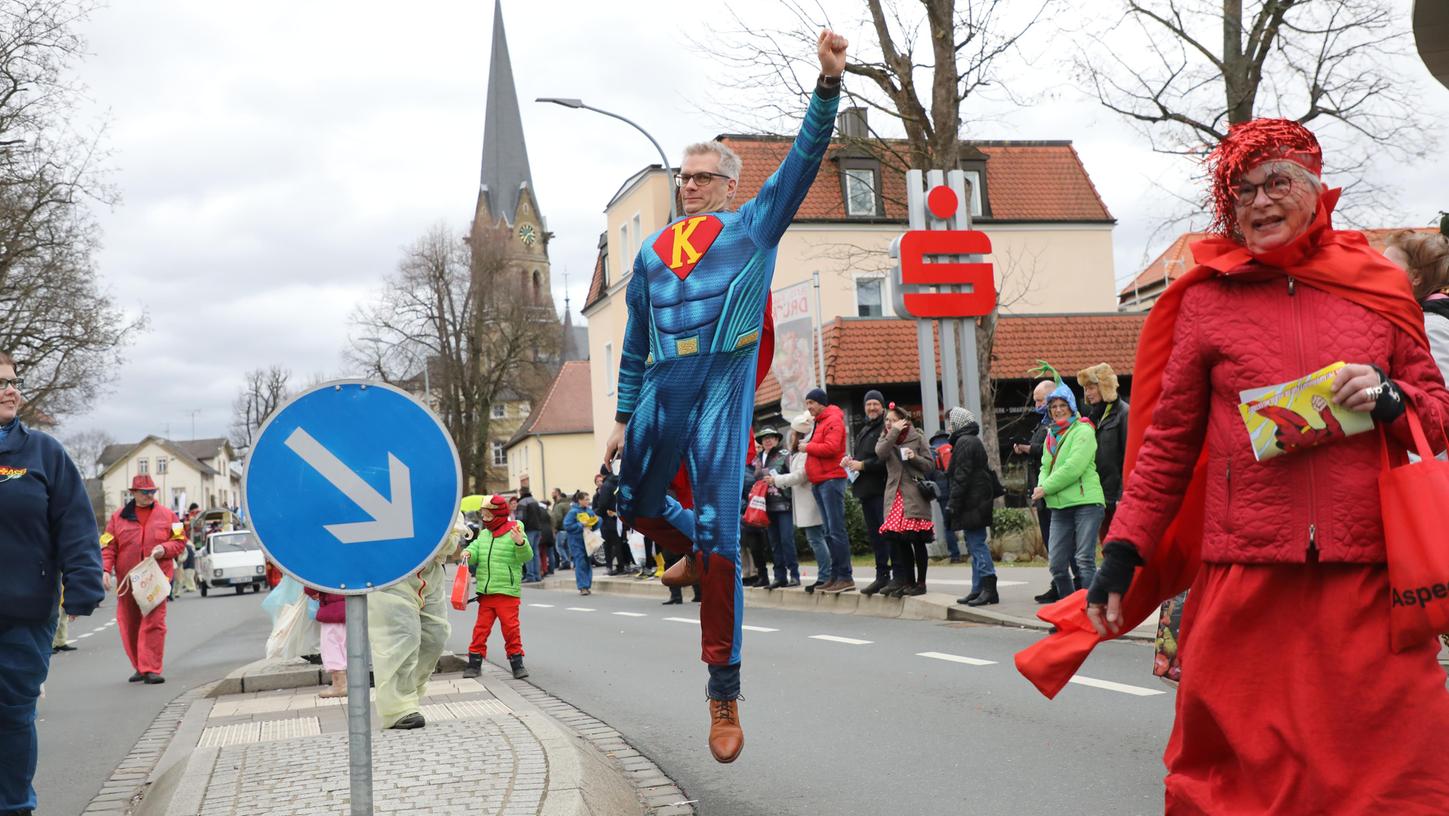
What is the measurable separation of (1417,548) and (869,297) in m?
39.0

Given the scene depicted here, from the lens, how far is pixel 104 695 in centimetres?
1249

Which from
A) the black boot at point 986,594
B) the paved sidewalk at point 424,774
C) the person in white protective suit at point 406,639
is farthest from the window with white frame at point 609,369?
the paved sidewalk at point 424,774

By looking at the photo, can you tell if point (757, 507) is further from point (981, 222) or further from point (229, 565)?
point (981, 222)

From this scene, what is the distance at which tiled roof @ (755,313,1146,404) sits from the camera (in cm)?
3231

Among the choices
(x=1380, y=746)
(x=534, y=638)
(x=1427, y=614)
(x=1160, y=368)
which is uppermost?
(x=1160, y=368)

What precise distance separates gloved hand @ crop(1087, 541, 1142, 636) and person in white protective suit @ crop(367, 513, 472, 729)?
13.7ft

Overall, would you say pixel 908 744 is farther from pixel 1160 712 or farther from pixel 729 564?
pixel 729 564

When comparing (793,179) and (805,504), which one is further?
(805,504)

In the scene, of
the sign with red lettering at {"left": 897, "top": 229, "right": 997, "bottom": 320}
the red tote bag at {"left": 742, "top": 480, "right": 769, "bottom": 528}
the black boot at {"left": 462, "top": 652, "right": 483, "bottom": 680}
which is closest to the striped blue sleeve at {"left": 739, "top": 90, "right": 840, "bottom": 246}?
the black boot at {"left": 462, "top": 652, "right": 483, "bottom": 680}

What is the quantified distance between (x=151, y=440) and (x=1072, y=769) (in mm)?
172114

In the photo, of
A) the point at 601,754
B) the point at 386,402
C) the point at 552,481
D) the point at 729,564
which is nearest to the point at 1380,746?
the point at 729,564

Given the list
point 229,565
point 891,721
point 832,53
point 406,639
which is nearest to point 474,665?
point 406,639

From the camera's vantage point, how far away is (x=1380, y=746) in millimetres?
3111

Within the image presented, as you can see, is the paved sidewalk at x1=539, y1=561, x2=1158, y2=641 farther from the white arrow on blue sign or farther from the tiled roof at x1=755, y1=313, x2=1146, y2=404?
the tiled roof at x1=755, y1=313, x2=1146, y2=404
